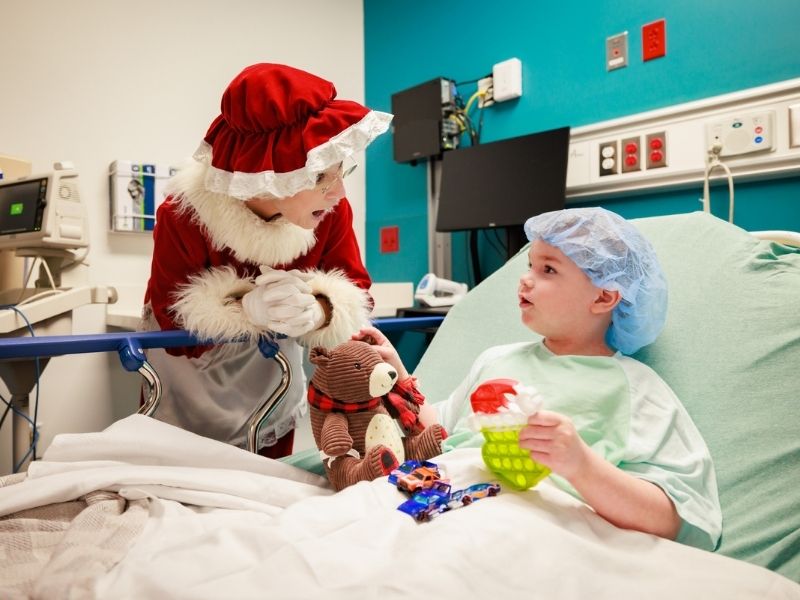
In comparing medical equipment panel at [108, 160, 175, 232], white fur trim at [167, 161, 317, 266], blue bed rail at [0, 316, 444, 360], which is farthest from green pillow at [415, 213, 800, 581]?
medical equipment panel at [108, 160, 175, 232]

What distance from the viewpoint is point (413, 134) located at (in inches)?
113

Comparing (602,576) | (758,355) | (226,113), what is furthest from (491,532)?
(226,113)

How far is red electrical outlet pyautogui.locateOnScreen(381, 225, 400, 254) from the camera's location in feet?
10.8

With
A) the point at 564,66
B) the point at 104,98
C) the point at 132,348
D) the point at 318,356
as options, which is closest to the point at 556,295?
the point at 318,356

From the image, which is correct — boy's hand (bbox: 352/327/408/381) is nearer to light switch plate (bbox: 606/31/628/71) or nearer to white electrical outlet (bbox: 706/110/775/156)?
white electrical outlet (bbox: 706/110/775/156)

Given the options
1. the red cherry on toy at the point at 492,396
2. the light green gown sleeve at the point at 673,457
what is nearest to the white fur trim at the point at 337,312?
the red cherry on toy at the point at 492,396

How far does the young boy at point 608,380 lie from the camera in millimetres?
853

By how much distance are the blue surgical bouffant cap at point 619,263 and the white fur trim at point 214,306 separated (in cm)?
64

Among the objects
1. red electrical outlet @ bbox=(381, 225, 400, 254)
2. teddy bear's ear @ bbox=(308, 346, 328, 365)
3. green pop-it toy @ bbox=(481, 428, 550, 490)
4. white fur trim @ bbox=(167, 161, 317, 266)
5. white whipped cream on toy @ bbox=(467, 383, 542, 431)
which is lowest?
green pop-it toy @ bbox=(481, 428, 550, 490)

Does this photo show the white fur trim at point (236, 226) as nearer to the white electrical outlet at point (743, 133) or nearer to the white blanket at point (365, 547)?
the white blanket at point (365, 547)

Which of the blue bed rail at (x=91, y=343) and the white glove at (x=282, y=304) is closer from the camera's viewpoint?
the blue bed rail at (x=91, y=343)

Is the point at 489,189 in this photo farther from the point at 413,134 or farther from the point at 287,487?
the point at 287,487

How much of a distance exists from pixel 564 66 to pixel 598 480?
80.8 inches

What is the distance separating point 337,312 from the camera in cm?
128
